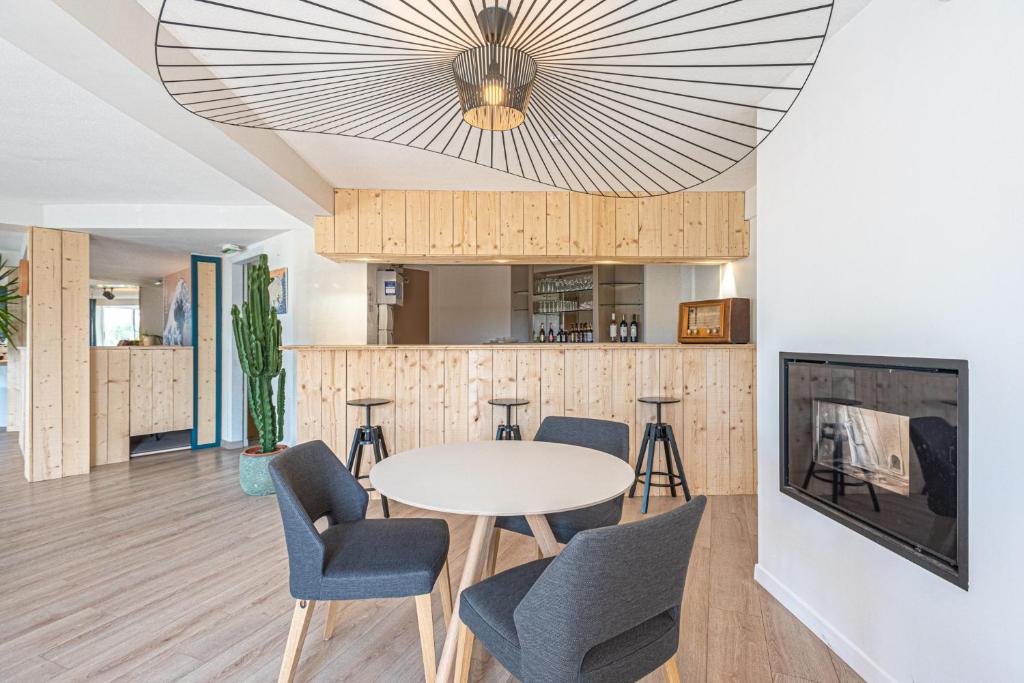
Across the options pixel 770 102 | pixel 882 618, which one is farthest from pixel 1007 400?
pixel 770 102

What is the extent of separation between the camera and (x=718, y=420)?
4.04m

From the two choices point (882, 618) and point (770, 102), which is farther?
point (770, 102)

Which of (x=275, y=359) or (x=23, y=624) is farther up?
(x=275, y=359)

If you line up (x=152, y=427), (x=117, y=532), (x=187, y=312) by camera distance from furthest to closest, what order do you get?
(x=187, y=312), (x=152, y=427), (x=117, y=532)

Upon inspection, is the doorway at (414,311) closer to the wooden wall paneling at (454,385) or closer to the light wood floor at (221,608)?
the wooden wall paneling at (454,385)

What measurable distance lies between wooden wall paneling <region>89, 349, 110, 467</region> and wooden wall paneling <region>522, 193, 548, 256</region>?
173 inches

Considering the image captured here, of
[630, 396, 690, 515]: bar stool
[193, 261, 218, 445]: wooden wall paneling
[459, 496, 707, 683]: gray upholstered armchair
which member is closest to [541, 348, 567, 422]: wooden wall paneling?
[630, 396, 690, 515]: bar stool

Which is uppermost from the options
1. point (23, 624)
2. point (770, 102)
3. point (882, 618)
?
point (770, 102)

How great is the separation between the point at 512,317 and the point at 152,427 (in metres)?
4.21

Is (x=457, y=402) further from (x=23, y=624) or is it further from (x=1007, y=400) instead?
(x=1007, y=400)

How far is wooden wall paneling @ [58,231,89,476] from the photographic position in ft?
15.4

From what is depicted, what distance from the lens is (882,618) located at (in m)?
1.79

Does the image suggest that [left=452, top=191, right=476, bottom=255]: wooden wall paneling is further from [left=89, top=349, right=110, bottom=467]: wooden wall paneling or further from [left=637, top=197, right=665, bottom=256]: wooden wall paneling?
[left=89, top=349, right=110, bottom=467]: wooden wall paneling

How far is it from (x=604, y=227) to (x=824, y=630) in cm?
306
